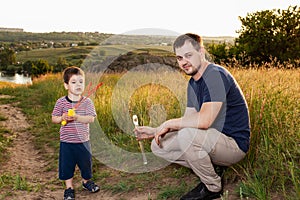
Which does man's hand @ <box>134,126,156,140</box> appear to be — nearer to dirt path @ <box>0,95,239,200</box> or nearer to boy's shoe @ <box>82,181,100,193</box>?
dirt path @ <box>0,95,239,200</box>

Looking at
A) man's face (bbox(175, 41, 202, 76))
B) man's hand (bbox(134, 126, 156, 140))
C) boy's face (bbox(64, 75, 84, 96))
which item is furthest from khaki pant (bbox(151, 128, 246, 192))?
boy's face (bbox(64, 75, 84, 96))

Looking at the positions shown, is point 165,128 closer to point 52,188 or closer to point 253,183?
point 253,183

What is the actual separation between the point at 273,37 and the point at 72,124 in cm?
1676

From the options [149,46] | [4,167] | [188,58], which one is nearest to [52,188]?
[4,167]

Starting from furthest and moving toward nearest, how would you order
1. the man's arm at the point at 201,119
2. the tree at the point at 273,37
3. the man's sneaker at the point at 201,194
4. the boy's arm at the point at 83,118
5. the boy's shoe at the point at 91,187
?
the tree at the point at 273,37 → the boy's shoe at the point at 91,187 → the boy's arm at the point at 83,118 → the man's sneaker at the point at 201,194 → the man's arm at the point at 201,119

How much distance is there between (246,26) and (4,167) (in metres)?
16.8

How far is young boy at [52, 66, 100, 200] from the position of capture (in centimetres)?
331

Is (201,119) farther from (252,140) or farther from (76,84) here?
(76,84)

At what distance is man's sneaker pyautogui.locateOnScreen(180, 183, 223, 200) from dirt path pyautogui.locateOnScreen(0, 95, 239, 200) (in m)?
0.14

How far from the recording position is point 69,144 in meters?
3.37

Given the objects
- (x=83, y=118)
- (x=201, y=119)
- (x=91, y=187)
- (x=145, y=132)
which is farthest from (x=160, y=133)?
(x=91, y=187)

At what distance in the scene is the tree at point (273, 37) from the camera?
18.0m

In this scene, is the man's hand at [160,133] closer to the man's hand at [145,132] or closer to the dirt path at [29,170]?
the man's hand at [145,132]

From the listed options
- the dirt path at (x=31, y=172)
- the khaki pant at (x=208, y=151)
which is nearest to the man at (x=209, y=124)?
the khaki pant at (x=208, y=151)
